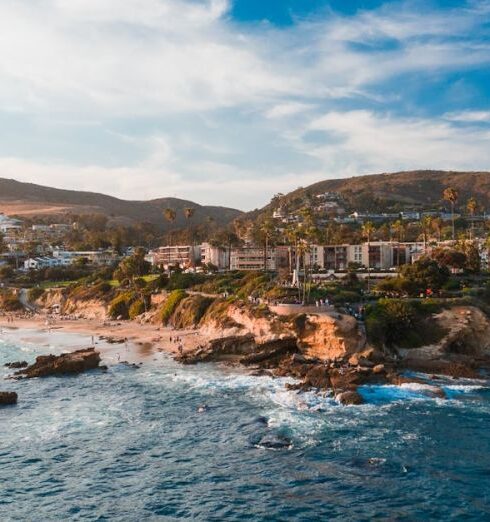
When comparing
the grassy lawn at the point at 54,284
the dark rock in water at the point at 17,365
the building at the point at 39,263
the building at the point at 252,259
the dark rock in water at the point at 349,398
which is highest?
the building at the point at 252,259

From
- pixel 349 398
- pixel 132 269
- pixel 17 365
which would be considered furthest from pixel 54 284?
pixel 349 398

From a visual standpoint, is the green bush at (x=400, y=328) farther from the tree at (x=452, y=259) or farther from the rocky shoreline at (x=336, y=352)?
the tree at (x=452, y=259)

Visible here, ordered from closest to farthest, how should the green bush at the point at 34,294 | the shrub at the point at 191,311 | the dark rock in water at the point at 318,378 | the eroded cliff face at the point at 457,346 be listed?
1. the dark rock in water at the point at 318,378
2. the eroded cliff face at the point at 457,346
3. the shrub at the point at 191,311
4. the green bush at the point at 34,294

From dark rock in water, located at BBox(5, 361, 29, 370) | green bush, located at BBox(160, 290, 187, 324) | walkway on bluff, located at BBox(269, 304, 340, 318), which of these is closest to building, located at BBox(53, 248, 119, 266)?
green bush, located at BBox(160, 290, 187, 324)

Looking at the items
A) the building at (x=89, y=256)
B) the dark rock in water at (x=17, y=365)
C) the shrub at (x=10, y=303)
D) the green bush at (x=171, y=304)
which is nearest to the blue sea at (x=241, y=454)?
the dark rock in water at (x=17, y=365)

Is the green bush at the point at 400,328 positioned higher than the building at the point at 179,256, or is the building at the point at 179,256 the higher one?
the building at the point at 179,256

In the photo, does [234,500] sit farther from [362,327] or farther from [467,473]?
[362,327]

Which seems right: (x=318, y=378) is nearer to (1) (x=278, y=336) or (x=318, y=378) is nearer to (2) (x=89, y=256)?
(1) (x=278, y=336)

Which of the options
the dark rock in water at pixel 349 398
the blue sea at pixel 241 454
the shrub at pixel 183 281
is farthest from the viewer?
the shrub at pixel 183 281
